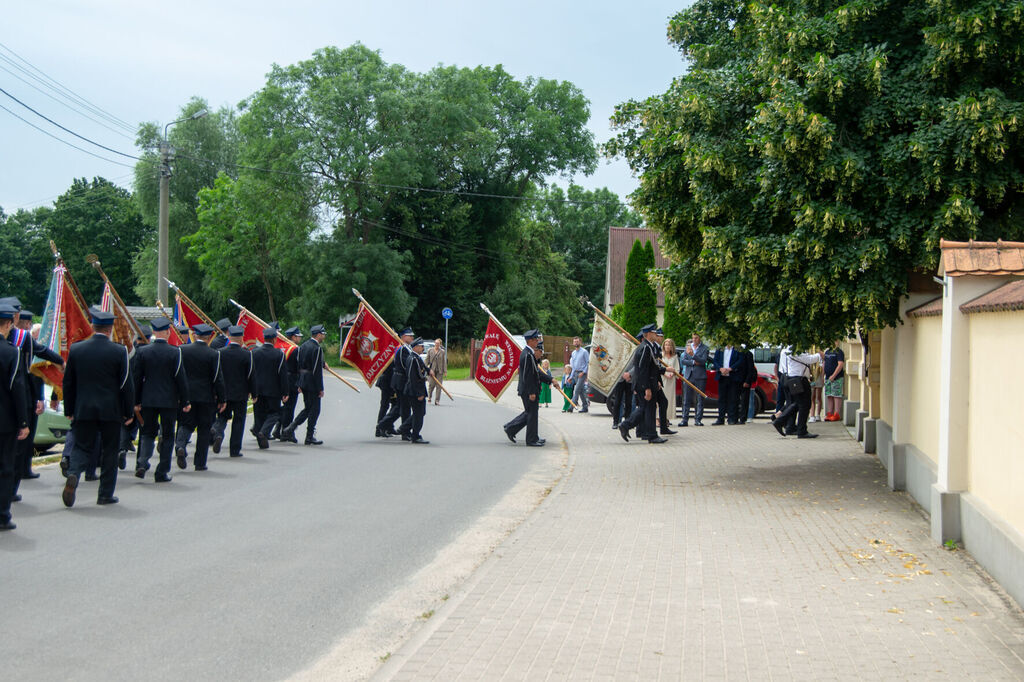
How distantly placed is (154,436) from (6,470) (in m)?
3.58

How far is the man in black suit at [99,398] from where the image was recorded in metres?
9.55

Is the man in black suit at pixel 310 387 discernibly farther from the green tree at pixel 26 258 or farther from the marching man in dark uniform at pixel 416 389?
the green tree at pixel 26 258

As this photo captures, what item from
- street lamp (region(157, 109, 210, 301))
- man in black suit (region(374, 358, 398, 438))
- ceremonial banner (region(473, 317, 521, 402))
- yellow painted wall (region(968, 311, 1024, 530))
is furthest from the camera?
street lamp (region(157, 109, 210, 301))

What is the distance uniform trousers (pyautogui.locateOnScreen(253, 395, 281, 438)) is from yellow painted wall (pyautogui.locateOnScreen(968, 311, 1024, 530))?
10224 mm

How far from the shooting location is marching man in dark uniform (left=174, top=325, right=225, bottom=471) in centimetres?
1241

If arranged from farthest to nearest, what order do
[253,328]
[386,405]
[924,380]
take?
[253,328]
[386,405]
[924,380]

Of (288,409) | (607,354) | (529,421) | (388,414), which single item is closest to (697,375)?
(607,354)

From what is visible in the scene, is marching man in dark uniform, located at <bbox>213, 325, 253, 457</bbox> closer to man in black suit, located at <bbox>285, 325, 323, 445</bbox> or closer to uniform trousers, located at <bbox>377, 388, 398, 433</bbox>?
man in black suit, located at <bbox>285, 325, 323, 445</bbox>

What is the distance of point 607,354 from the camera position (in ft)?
61.0

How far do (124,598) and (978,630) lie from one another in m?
5.22

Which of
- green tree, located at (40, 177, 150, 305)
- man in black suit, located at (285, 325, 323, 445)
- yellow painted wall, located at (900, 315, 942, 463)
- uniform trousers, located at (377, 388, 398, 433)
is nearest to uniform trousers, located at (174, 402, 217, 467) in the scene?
man in black suit, located at (285, 325, 323, 445)

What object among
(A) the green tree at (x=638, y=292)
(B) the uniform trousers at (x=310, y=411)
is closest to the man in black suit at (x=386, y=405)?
(B) the uniform trousers at (x=310, y=411)

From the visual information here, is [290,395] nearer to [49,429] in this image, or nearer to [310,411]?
[310,411]

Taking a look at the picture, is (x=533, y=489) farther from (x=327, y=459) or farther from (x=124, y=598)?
(x=124, y=598)
